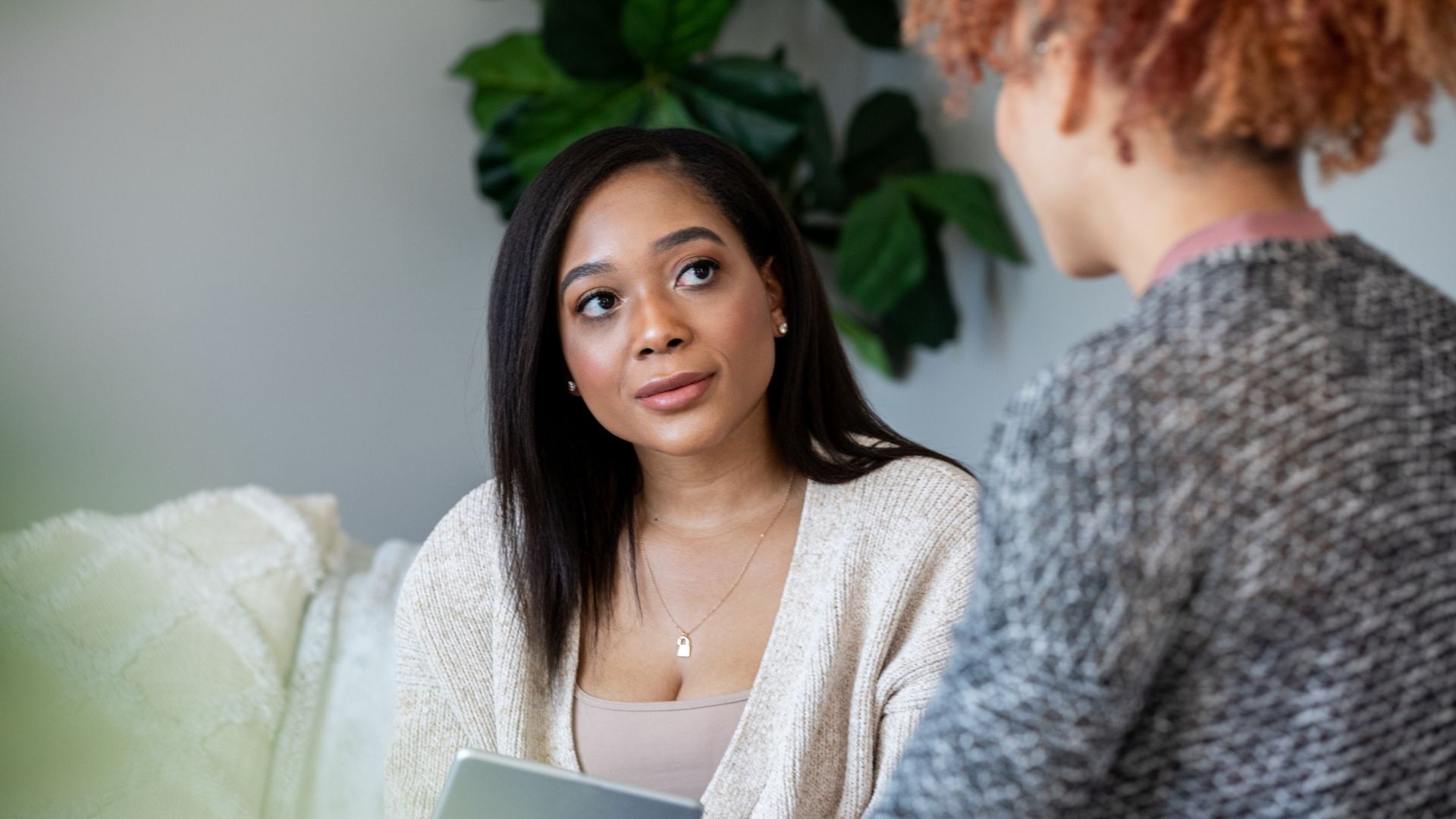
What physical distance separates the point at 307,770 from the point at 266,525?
0.34 meters

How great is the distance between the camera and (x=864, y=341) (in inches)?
121

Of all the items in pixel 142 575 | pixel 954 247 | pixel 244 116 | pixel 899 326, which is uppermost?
pixel 244 116

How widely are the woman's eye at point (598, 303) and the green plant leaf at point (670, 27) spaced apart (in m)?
1.47

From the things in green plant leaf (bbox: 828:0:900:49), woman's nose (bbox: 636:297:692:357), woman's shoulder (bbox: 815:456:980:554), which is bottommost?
woman's shoulder (bbox: 815:456:980:554)

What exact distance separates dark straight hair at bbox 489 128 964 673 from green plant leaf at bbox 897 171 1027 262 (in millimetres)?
1350

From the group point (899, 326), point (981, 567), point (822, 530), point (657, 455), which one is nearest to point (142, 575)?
point (657, 455)

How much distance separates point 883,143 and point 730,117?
15.7 inches

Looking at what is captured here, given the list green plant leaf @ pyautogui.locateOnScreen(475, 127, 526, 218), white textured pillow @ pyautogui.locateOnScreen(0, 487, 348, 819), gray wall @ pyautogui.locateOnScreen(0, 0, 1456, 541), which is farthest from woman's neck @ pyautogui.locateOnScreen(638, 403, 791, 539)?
green plant leaf @ pyautogui.locateOnScreen(475, 127, 526, 218)

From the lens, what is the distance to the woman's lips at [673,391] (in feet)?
4.31

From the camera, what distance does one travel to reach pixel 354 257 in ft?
9.11

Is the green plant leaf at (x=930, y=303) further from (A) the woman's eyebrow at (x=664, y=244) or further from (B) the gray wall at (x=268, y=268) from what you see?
(A) the woman's eyebrow at (x=664, y=244)

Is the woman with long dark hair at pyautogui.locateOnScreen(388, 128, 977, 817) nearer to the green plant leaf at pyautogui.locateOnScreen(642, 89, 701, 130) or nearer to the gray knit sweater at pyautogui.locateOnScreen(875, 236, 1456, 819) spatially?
the gray knit sweater at pyautogui.locateOnScreen(875, 236, 1456, 819)

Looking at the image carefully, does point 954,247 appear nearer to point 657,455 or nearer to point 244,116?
point 244,116

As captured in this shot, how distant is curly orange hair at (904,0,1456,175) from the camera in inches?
24.8
